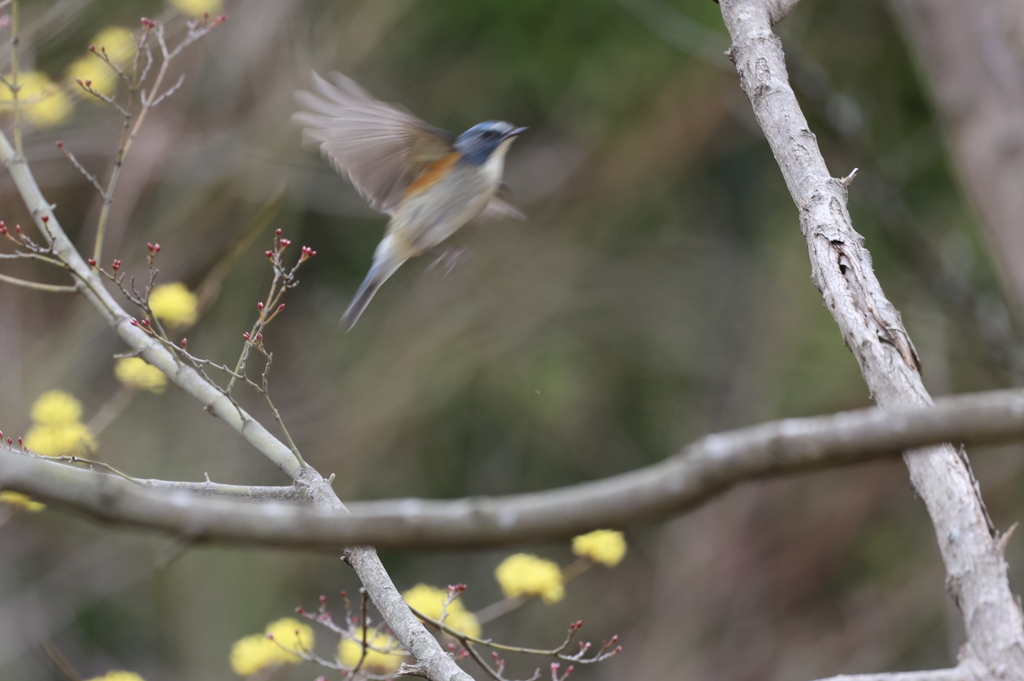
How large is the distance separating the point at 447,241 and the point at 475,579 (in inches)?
121

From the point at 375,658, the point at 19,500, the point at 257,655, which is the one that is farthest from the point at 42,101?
the point at 375,658

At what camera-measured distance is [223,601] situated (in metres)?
4.38

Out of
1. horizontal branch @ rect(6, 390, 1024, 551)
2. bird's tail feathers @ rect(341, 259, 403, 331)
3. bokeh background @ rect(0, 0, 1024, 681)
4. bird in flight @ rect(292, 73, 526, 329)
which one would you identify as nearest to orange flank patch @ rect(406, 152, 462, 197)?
bird in flight @ rect(292, 73, 526, 329)

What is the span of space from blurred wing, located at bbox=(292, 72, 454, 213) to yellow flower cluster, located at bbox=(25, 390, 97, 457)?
0.86m

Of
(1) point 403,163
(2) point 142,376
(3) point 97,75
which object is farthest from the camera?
(3) point 97,75

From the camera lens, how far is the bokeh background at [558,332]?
4059 millimetres

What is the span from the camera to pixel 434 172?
95.7 inches

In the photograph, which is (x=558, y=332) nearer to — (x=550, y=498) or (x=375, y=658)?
(x=375, y=658)

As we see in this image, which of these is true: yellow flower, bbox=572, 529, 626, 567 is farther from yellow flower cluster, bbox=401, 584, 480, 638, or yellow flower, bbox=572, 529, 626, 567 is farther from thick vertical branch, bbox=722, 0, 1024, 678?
thick vertical branch, bbox=722, 0, 1024, 678

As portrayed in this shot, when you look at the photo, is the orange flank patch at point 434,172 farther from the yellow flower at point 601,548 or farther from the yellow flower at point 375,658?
the yellow flower at point 375,658

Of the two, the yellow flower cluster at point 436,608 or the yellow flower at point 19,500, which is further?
the yellow flower cluster at point 436,608

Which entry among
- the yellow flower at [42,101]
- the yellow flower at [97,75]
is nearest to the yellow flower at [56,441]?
the yellow flower at [42,101]

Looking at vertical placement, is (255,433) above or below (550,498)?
above

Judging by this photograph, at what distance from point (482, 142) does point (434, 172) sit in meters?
0.16
